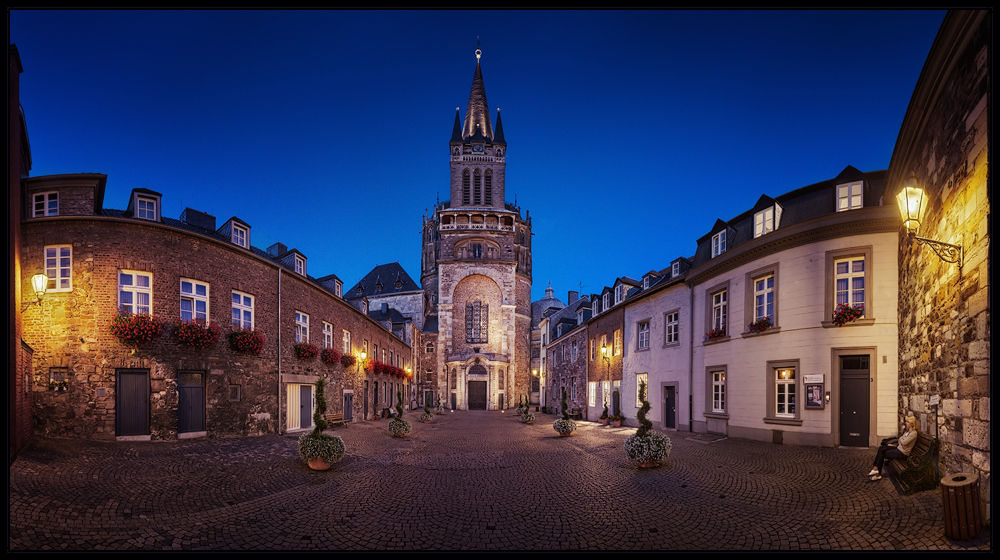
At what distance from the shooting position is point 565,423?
64.6ft

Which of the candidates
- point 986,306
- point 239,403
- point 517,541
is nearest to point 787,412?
point 986,306

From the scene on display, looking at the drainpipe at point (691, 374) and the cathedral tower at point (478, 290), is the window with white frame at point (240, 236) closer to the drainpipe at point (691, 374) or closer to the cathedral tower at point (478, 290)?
the drainpipe at point (691, 374)

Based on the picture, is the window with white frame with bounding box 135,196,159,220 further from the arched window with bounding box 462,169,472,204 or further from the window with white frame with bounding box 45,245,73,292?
the arched window with bounding box 462,169,472,204

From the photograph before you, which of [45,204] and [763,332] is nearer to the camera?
[45,204]

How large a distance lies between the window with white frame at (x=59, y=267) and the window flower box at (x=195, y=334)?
270 cm

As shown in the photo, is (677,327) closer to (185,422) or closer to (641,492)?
(641,492)

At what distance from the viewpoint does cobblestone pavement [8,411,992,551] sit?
6.34 meters

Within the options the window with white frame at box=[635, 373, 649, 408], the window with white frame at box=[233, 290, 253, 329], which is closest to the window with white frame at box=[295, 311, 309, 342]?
the window with white frame at box=[233, 290, 253, 329]

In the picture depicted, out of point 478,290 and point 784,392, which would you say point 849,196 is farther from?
point 478,290

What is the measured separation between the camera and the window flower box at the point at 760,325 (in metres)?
14.8

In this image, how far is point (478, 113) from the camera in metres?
63.8

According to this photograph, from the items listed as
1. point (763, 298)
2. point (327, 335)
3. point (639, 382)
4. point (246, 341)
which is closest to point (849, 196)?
point (763, 298)

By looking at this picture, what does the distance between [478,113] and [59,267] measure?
5632 cm

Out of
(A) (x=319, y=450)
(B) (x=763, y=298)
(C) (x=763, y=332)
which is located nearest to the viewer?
(A) (x=319, y=450)
